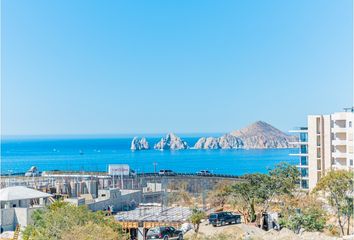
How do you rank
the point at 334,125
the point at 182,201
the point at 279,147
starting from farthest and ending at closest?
the point at 279,147 → the point at 334,125 → the point at 182,201

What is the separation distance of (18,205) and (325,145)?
23.8 metres

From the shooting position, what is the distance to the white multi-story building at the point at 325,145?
3916cm

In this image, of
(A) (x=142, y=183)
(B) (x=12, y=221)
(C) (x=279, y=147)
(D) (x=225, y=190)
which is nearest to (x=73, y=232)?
(B) (x=12, y=221)

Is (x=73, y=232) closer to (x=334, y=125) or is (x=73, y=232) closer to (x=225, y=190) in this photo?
(x=225, y=190)

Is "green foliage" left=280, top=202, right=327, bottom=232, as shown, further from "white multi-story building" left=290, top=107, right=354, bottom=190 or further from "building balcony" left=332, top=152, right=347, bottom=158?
"building balcony" left=332, top=152, right=347, bottom=158

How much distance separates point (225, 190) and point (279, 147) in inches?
6624

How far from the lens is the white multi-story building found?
3916 cm

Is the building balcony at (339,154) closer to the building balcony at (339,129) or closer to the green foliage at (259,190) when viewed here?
the building balcony at (339,129)

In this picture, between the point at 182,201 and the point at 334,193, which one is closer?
the point at 334,193

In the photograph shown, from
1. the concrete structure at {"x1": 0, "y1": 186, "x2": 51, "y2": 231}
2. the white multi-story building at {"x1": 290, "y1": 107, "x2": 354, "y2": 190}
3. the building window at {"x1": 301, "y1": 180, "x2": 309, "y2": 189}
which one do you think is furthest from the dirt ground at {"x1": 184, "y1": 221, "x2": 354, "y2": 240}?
the building window at {"x1": 301, "y1": 180, "x2": 309, "y2": 189}

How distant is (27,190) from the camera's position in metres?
29.0

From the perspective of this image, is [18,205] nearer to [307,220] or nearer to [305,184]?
[307,220]

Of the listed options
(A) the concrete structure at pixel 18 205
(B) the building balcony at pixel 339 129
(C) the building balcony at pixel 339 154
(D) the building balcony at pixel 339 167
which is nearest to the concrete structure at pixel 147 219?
(A) the concrete structure at pixel 18 205

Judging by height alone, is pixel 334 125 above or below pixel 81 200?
above
